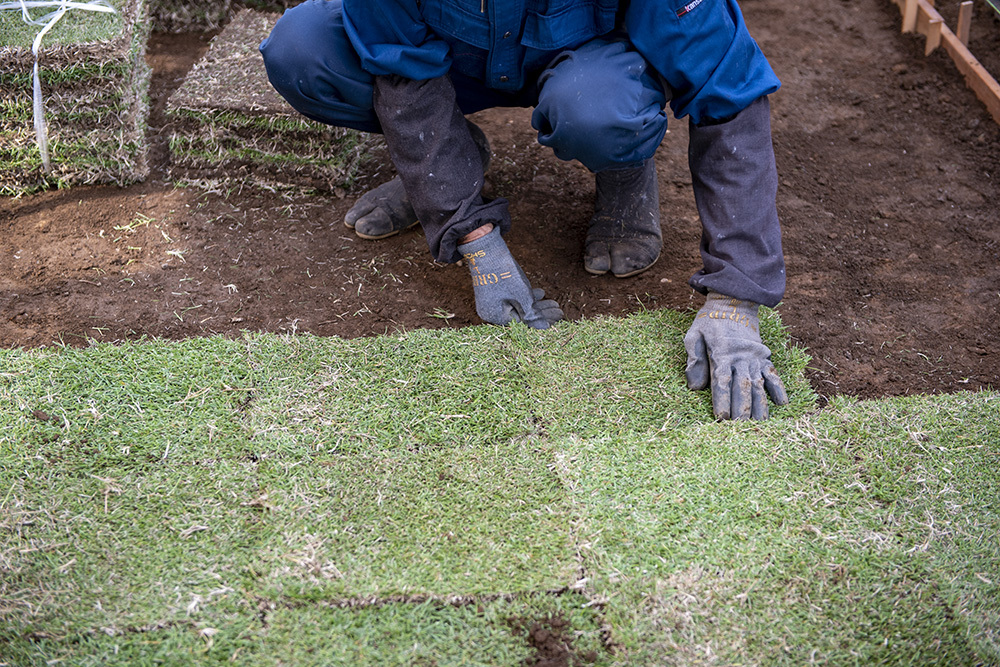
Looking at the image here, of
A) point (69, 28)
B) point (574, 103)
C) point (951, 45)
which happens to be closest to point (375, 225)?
point (574, 103)

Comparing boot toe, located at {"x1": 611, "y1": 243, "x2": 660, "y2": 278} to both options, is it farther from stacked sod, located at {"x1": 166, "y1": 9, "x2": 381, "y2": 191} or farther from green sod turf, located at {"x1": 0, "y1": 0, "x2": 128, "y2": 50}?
green sod turf, located at {"x1": 0, "y1": 0, "x2": 128, "y2": 50}

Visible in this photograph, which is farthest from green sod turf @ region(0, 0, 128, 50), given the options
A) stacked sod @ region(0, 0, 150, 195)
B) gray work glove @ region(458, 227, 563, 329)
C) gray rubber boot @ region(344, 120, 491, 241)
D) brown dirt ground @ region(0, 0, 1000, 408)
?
gray work glove @ region(458, 227, 563, 329)

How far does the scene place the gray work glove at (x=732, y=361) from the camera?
6.41 feet

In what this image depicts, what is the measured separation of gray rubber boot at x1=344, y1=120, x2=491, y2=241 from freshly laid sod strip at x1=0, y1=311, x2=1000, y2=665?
52 centimetres

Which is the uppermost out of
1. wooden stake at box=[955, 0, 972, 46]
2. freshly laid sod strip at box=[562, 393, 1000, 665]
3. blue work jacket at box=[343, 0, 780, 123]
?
blue work jacket at box=[343, 0, 780, 123]

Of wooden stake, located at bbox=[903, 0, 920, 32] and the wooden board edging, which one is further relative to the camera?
wooden stake, located at bbox=[903, 0, 920, 32]

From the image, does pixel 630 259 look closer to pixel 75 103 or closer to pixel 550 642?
pixel 550 642

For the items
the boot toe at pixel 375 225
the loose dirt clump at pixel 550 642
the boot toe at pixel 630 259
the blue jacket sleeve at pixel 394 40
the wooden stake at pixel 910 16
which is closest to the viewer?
the loose dirt clump at pixel 550 642

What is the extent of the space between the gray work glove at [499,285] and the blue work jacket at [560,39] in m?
0.45

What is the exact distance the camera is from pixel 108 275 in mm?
2453

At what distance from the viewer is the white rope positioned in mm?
2639

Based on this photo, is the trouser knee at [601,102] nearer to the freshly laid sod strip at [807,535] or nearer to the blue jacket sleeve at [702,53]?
the blue jacket sleeve at [702,53]

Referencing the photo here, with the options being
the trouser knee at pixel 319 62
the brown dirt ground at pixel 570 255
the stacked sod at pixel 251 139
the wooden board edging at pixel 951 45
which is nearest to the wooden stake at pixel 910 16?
the wooden board edging at pixel 951 45

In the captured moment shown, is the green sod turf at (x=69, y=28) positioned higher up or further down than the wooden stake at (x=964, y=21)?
higher up
